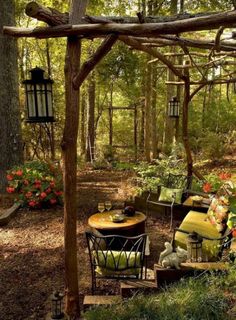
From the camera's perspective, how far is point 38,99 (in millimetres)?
3787

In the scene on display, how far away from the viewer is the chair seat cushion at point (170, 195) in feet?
20.6

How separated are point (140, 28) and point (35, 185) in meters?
4.77

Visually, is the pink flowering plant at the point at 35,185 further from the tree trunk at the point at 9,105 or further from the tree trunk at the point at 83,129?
the tree trunk at the point at 83,129

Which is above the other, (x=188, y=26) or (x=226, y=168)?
(x=188, y=26)

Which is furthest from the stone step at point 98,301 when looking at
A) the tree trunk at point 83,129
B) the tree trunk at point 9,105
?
the tree trunk at point 83,129

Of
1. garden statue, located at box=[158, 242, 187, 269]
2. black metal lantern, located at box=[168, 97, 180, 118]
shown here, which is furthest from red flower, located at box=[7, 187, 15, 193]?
garden statue, located at box=[158, 242, 187, 269]

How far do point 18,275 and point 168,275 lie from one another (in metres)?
1.94

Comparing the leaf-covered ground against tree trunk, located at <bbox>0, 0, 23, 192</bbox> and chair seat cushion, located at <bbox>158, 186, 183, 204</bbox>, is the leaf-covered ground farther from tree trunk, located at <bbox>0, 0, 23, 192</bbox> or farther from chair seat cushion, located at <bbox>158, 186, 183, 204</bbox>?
tree trunk, located at <bbox>0, 0, 23, 192</bbox>

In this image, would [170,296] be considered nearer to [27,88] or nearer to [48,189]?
[27,88]

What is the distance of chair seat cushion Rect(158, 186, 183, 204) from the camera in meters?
6.28

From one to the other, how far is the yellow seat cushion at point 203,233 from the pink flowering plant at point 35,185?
2.83 m

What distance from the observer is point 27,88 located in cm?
387

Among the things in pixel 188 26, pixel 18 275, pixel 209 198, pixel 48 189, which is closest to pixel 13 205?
pixel 48 189

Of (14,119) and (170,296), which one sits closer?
(170,296)
